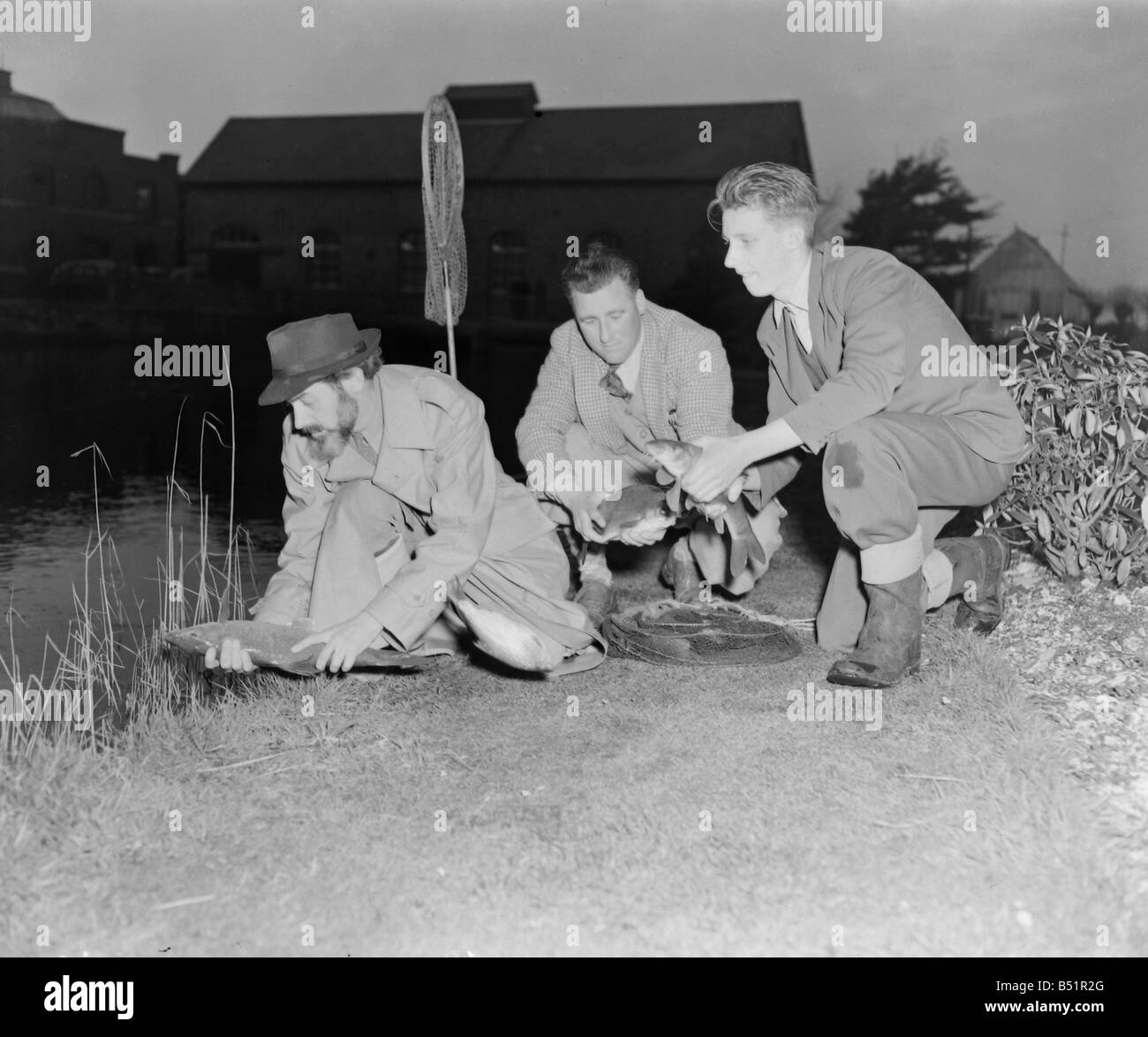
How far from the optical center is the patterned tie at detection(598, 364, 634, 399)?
5.19 m

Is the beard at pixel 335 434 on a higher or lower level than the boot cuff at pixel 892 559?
higher

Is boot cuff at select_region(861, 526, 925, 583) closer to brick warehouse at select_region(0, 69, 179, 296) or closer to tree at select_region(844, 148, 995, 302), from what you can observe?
tree at select_region(844, 148, 995, 302)

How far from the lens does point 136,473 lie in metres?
10.7

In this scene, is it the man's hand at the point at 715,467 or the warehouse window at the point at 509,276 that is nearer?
the man's hand at the point at 715,467

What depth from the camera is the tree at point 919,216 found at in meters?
Result: 28.7

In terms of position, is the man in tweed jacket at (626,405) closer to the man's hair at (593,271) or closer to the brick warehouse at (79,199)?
the man's hair at (593,271)

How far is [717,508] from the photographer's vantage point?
15.1ft

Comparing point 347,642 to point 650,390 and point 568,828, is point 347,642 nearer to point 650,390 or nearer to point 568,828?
point 568,828

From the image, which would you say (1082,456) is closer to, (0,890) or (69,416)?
(0,890)

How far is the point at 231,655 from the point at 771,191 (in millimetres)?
2403

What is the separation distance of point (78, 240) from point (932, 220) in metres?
25.9

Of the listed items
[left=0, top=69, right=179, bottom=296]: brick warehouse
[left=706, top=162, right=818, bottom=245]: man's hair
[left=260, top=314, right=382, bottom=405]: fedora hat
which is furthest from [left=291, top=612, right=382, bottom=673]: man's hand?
[left=0, top=69, right=179, bottom=296]: brick warehouse

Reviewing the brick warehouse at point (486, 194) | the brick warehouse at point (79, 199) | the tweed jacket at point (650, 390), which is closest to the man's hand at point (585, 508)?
the tweed jacket at point (650, 390)

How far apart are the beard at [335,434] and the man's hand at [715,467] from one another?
1188 millimetres
